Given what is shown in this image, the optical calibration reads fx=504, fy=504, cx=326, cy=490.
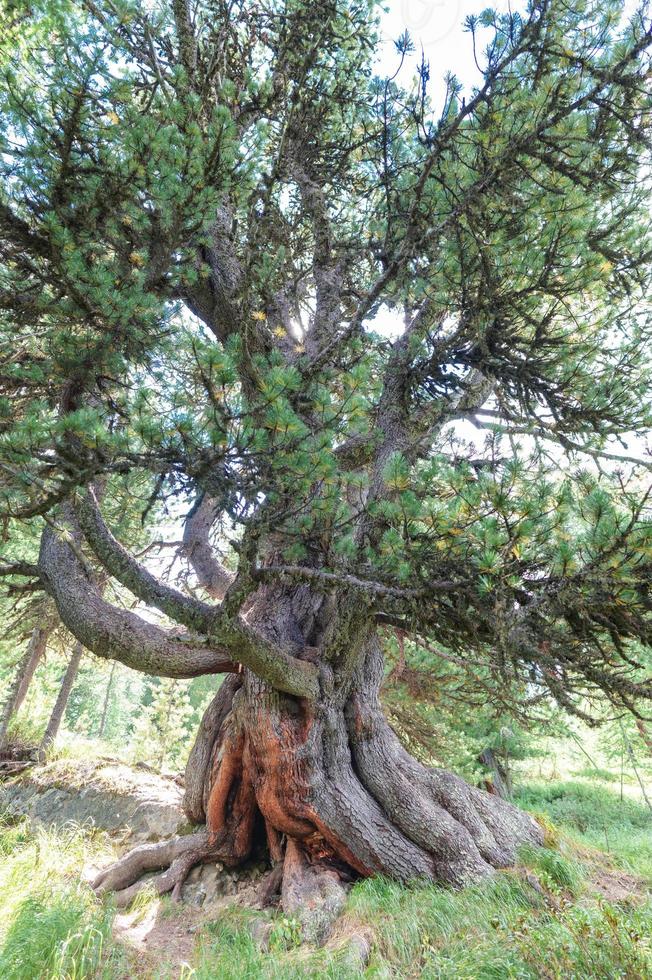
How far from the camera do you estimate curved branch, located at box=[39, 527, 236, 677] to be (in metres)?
3.72

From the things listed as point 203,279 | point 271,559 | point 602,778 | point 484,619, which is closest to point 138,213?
point 203,279

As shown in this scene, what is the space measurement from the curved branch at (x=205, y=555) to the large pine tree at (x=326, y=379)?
98 cm

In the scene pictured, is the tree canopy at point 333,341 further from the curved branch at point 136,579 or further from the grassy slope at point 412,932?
the grassy slope at point 412,932

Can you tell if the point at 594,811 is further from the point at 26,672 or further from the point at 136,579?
the point at 136,579

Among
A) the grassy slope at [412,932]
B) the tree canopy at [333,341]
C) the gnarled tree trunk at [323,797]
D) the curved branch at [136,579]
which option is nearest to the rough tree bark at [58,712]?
the grassy slope at [412,932]

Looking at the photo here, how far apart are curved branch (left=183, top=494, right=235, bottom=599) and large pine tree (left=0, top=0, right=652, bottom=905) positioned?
0.98 meters

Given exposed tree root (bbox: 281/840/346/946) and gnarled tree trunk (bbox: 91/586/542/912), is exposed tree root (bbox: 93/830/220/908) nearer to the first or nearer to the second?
gnarled tree trunk (bbox: 91/586/542/912)

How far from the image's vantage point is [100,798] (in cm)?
673

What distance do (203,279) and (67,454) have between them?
2639mm

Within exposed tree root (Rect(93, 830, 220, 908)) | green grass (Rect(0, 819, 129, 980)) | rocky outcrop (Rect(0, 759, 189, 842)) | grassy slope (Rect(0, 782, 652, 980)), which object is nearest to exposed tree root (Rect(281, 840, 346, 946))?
grassy slope (Rect(0, 782, 652, 980))

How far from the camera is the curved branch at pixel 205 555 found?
549cm

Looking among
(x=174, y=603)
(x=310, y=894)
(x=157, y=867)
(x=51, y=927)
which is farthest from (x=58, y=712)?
(x=174, y=603)

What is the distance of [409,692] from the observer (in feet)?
21.0

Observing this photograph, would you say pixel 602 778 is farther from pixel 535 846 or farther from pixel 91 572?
pixel 91 572
